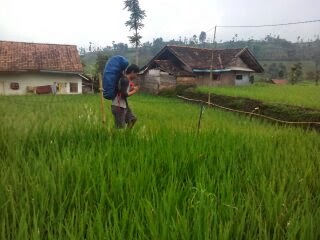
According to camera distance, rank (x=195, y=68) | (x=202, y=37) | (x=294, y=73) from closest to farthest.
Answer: (x=195, y=68) < (x=294, y=73) < (x=202, y=37)

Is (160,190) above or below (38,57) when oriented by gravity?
below

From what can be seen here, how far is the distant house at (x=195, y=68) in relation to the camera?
25.2 meters

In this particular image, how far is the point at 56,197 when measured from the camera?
2.44 m

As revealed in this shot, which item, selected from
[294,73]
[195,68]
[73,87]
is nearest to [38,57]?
[73,87]

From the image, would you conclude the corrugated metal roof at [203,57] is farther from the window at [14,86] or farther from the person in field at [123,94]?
the person in field at [123,94]

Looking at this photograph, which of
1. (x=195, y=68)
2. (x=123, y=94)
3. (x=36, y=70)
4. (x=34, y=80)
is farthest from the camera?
(x=34, y=80)

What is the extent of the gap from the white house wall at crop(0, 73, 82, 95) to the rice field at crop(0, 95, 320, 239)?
947 inches

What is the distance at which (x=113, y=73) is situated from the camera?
18.6 ft

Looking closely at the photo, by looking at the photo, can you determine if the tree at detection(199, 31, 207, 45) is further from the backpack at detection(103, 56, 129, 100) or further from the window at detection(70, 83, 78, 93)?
the backpack at detection(103, 56, 129, 100)

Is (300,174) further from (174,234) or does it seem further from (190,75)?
(190,75)

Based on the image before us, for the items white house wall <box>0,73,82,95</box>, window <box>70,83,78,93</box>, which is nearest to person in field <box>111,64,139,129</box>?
white house wall <box>0,73,82,95</box>

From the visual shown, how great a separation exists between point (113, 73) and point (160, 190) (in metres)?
3.33

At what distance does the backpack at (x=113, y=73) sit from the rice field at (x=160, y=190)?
1.26 m

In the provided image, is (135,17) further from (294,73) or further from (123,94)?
(123,94)
